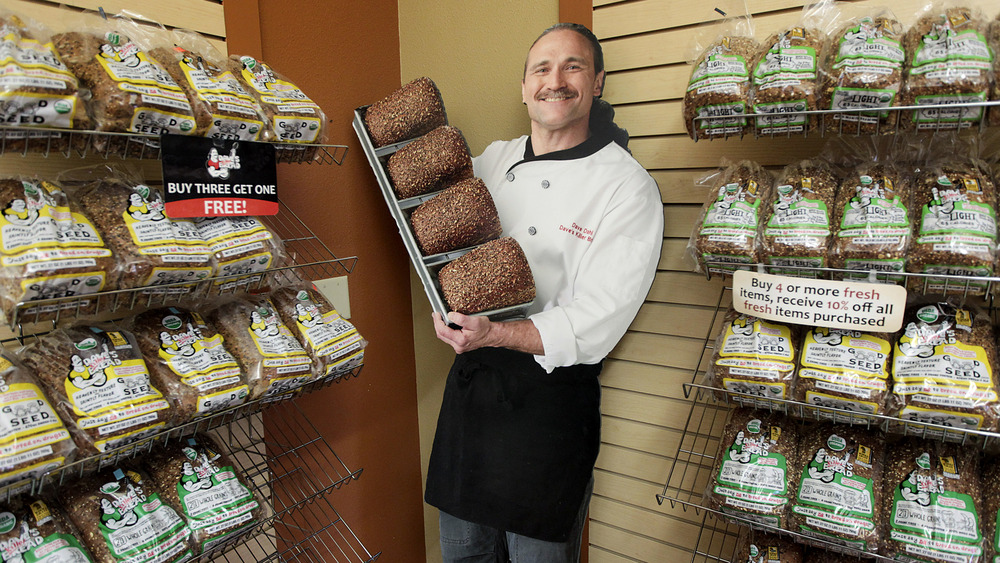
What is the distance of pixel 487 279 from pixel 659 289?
2.18 feet

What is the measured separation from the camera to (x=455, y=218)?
1676 mm

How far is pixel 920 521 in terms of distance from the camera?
1266mm

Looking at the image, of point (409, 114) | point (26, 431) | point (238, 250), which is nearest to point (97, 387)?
point (26, 431)

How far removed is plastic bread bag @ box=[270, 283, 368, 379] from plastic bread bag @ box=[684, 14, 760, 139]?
1.08m

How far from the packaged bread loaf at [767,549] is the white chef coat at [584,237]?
2.09 ft


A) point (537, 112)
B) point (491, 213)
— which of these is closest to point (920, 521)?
point (491, 213)

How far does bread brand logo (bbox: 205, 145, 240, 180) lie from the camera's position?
4.27ft

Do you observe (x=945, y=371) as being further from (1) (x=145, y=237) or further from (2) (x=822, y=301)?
(1) (x=145, y=237)

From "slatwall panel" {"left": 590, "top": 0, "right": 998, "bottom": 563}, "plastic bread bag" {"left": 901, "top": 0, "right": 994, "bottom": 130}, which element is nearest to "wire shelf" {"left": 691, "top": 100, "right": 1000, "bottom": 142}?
"plastic bread bag" {"left": 901, "top": 0, "right": 994, "bottom": 130}

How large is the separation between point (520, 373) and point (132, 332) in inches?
41.3

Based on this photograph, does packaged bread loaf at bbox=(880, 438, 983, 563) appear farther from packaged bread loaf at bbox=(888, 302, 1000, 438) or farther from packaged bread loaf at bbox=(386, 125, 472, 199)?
packaged bread loaf at bbox=(386, 125, 472, 199)

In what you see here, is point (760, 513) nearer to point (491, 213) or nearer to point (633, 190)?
point (633, 190)

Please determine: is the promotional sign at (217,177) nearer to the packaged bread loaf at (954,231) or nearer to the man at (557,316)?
the man at (557,316)

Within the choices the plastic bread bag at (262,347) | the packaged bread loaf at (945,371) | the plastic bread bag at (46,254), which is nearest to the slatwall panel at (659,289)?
the packaged bread loaf at (945,371)
